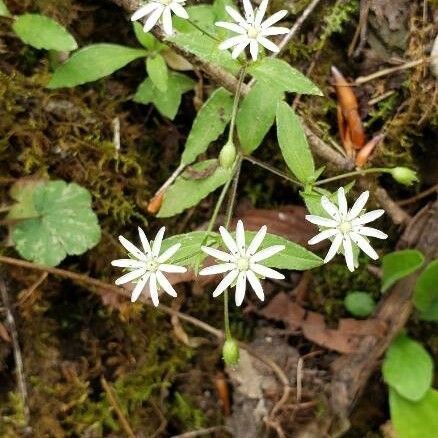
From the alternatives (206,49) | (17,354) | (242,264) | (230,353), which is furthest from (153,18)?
(17,354)

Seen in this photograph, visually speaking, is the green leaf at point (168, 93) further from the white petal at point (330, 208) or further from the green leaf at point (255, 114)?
the white petal at point (330, 208)

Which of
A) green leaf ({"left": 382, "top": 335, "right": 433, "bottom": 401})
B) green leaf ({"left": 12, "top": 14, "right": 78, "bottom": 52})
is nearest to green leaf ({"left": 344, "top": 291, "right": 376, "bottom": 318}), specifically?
green leaf ({"left": 382, "top": 335, "right": 433, "bottom": 401})

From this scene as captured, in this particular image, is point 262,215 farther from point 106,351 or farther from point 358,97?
point 106,351

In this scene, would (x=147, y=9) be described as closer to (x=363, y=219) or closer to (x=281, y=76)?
(x=281, y=76)

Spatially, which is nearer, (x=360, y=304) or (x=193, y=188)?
(x=193, y=188)

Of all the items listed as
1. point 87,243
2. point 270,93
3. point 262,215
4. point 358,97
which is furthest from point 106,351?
point 358,97
